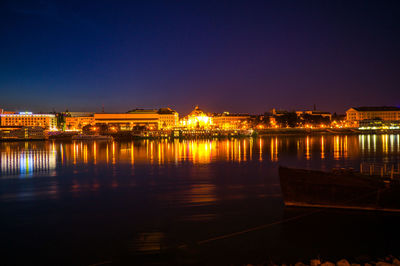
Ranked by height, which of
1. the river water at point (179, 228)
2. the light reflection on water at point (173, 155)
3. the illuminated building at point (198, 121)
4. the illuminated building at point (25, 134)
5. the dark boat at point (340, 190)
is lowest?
the river water at point (179, 228)

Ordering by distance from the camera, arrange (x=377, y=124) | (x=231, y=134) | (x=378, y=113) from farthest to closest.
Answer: (x=378, y=113) → (x=377, y=124) → (x=231, y=134)

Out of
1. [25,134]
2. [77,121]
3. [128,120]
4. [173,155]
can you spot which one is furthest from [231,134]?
[77,121]

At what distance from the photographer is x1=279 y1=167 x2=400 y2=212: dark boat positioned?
421 inches

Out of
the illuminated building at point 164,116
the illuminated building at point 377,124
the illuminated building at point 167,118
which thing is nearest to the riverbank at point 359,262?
the illuminated building at point 164,116

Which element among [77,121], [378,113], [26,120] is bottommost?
[77,121]

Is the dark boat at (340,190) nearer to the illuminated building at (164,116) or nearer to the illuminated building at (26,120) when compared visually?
the illuminated building at (164,116)

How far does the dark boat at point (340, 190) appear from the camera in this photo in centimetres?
1070

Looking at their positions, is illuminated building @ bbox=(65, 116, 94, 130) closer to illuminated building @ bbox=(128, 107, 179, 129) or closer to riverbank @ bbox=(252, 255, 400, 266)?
illuminated building @ bbox=(128, 107, 179, 129)

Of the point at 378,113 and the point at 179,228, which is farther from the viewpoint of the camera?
the point at 378,113

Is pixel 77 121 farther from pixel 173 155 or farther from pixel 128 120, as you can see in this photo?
pixel 173 155

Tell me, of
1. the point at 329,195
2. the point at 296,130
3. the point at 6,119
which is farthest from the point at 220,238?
the point at 6,119

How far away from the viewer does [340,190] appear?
11.2 meters

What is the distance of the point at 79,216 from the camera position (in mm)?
12938

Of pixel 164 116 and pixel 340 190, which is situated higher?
pixel 164 116
